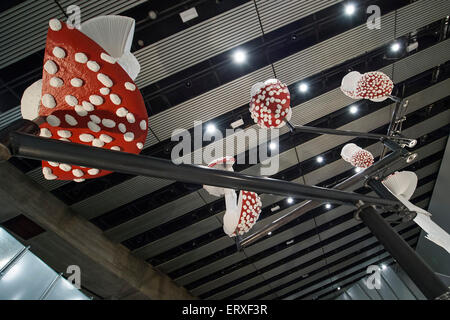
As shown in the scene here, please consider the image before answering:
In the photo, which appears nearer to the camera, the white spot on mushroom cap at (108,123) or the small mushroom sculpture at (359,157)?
the white spot on mushroom cap at (108,123)

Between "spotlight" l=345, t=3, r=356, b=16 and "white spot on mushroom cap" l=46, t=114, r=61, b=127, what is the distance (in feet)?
14.7

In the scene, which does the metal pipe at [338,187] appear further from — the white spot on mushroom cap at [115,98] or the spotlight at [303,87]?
the spotlight at [303,87]

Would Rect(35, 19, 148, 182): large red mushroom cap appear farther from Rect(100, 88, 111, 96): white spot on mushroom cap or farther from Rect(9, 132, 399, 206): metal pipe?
Rect(9, 132, 399, 206): metal pipe

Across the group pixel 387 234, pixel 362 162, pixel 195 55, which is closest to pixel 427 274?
pixel 387 234

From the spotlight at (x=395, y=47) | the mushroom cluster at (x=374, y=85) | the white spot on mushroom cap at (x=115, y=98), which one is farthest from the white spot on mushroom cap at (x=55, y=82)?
the spotlight at (x=395, y=47)

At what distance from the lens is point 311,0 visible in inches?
142

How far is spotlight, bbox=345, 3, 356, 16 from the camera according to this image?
12.4 feet

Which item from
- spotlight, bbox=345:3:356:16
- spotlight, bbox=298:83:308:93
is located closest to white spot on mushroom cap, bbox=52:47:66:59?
spotlight, bbox=345:3:356:16

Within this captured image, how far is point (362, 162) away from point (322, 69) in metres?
3.00

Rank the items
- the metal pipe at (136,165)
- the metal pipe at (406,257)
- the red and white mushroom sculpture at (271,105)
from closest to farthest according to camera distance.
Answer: the metal pipe at (136,165) < the metal pipe at (406,257) < the red and white mushroom sculpture at (271,105)

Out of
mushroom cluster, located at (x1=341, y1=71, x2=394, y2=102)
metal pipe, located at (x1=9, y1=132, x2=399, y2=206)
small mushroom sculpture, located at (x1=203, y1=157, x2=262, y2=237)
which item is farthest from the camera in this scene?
mushroom cluster, located at (x1=341, y1=71, x2=394, y2=102)

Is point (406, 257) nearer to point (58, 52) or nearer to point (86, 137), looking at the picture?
point (86, 137)

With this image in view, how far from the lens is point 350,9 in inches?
150

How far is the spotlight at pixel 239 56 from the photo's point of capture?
12.9 ft
